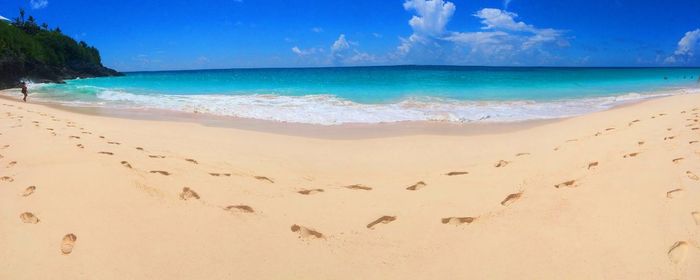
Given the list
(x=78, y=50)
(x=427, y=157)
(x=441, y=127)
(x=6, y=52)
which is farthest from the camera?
(x=78, y=50)

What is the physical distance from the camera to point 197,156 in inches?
242

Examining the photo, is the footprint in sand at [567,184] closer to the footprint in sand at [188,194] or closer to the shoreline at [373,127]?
the footprint in sand at [188,194]

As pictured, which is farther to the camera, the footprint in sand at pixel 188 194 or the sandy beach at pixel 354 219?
the footprint in sand at pixel 188 194

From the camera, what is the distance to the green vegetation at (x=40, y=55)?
38.4 meters

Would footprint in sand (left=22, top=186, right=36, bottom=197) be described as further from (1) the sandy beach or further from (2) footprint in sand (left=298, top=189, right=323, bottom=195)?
(2) footprint in sand (left=298, top=189, right=323, bottom=195)

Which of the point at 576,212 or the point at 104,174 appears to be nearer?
the point at 576,212

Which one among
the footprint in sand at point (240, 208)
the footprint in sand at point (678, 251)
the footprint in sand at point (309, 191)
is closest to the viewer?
the footprint in sand at point (678, 251)

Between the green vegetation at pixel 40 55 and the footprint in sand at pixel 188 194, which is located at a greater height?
the green vegetation at pixel 40 55

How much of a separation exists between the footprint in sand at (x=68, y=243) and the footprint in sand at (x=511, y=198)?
3.18m

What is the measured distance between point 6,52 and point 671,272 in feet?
169

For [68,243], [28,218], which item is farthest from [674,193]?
[28,218]

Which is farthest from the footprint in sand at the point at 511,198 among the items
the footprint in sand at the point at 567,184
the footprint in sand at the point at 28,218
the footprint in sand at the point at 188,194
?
the footprint in sand at the point at 28,218

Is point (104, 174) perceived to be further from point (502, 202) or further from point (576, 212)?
point (576, 212)

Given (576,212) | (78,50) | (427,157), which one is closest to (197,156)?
(427,157)
